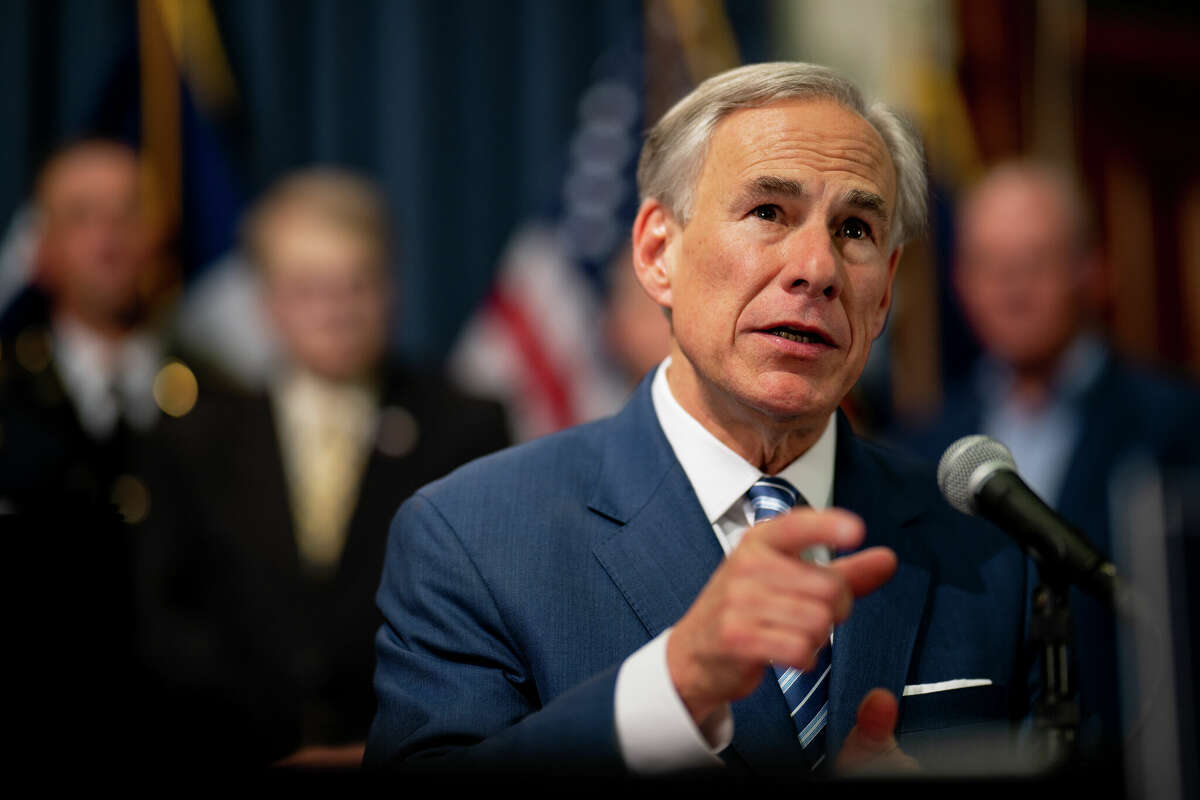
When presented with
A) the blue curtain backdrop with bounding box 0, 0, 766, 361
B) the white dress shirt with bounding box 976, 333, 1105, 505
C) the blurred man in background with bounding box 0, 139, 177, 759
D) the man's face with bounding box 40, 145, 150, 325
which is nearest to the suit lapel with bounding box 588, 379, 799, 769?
the blurred man in background with bounding box 0, 139, 177, 759

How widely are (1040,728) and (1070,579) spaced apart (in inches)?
6.0

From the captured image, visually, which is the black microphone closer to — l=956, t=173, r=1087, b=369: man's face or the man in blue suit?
the man in blue suit

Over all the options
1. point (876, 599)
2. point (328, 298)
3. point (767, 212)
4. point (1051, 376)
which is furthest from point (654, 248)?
point (1051, 376)

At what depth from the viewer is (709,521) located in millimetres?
1629

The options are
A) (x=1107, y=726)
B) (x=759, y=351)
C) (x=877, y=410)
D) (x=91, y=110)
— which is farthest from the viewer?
(x=877, y=410)

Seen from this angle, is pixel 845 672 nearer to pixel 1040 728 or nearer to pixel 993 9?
pixel 1040 728

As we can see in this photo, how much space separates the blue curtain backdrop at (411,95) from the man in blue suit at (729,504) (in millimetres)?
2484

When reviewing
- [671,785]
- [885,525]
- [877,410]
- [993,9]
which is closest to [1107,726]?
[885,525]

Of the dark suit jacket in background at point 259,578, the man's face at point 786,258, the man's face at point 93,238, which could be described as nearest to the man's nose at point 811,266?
the man's face at point 786,258

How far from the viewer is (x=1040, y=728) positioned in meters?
1.28

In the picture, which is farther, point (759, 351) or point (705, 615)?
point (759, 351)

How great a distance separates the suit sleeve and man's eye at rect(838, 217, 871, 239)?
0.62m

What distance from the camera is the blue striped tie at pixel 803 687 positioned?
1.54 meters

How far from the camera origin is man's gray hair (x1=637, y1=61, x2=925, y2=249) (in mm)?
1616
